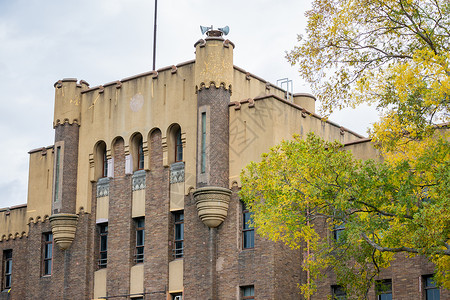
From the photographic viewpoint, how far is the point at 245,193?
2405 cm

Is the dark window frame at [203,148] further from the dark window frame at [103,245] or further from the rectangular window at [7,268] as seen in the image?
the rectangular window at [7,268]

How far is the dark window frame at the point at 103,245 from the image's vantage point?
33.8 metres

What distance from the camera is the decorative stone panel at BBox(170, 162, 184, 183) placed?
104 feet

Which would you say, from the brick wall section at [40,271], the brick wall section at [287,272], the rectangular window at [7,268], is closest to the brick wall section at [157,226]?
the brick wall section at [287,272]

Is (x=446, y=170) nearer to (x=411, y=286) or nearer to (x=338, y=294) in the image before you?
(x=411, y=286)

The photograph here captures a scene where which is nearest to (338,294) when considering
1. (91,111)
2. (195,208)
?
(195,208)

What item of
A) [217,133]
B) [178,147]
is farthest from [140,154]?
[217,133]

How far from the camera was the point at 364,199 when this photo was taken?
2103 cm

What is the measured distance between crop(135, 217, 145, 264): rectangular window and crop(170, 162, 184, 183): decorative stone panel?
7.78 feet

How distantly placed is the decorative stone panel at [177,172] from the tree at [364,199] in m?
8.03

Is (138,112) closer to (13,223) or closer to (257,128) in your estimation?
(257,128)

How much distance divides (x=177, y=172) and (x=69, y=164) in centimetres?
604

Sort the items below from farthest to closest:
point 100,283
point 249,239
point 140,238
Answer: point 100,283 → point 140,238 → point 249,239

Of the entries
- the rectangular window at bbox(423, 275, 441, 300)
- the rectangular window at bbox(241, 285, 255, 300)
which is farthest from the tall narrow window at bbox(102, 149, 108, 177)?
the rectangular window at bbox(423, 275, 441, 300)
